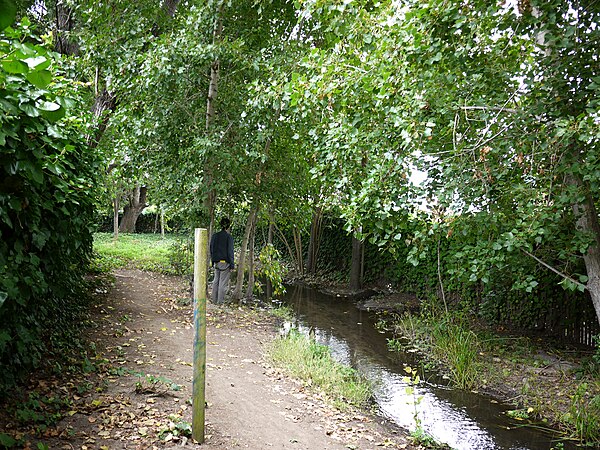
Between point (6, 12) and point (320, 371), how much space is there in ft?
19.7

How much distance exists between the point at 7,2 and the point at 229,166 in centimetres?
790

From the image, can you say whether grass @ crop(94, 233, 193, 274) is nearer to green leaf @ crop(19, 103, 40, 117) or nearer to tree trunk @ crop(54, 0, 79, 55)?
tree trunk @ crop(54, 0, 79, 55)

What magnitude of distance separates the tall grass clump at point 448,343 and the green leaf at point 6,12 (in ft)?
24.7

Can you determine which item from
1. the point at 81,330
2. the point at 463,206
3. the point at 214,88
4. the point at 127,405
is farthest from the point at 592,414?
the point at 214,88

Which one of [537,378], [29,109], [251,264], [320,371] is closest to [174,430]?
[29,109]

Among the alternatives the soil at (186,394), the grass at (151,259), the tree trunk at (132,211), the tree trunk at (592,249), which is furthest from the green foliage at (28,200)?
the tree trunk at (132,211)

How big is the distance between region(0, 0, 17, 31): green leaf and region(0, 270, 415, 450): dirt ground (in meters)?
3.15

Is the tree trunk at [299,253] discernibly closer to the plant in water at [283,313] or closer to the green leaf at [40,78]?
the plant in water at [283,313]

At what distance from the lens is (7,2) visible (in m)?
0.76

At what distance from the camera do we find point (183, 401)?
4344 mm

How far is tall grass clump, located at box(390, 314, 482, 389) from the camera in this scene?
24.1 ft

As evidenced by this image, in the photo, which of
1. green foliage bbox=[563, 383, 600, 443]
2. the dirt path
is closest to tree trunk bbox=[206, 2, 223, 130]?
the dirt path

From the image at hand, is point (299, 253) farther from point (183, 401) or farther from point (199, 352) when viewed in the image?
point (199, 352)

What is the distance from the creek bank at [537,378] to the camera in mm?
6145
